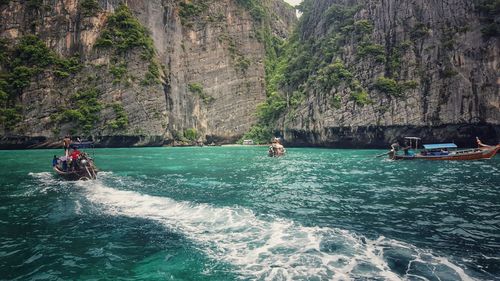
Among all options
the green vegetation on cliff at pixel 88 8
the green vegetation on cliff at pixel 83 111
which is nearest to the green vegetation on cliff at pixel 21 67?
the green vegetation on cliff at pixel 83 111

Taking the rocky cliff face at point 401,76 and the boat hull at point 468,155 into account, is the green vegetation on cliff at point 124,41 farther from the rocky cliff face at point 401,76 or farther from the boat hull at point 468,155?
the boat hull at point 468,155

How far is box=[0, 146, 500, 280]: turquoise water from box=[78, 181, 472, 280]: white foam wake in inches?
1.2

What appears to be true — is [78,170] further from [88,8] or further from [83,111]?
[88,8]

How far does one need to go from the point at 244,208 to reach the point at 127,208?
173 inches

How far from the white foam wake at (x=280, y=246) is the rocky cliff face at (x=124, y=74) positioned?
2048 inches

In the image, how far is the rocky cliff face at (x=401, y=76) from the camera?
4034 centimetres

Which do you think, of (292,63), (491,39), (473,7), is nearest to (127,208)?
(491,39)

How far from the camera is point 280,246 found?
24.8 ft

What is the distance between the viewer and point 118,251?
7.21 meters

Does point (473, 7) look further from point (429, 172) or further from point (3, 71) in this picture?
point (3, 71)

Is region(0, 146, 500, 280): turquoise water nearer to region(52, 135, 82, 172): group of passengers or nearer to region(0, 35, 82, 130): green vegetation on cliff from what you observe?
region(52, 135, 82, 172): group of passengers

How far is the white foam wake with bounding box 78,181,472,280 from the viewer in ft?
19.9

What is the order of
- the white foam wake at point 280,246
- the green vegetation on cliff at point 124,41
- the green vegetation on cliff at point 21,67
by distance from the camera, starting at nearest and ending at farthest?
1. the white foam wake at point 280,246
2. the green vegetation on cliff at point 21,67
3. the green vegetation on cliff at point 124,41

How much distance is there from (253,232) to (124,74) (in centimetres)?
6050
